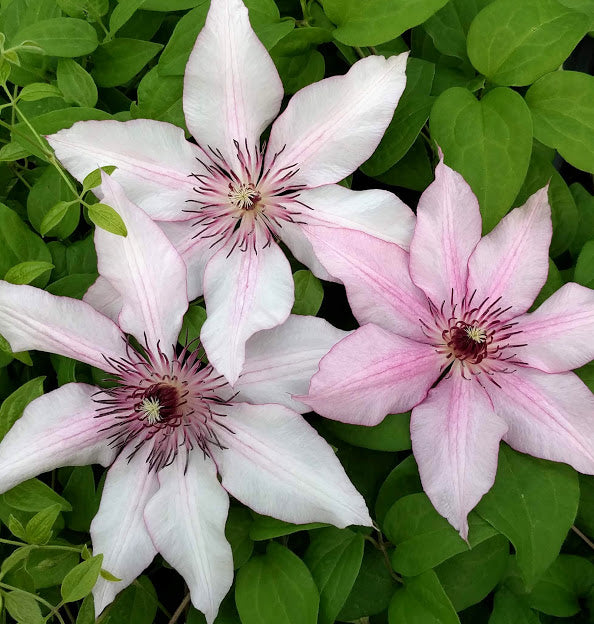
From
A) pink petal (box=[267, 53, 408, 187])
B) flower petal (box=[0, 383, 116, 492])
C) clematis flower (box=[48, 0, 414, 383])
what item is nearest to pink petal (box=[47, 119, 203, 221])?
clematis flower (box=[48, 0, 414, 383])

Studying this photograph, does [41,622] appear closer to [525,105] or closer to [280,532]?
[280,532]

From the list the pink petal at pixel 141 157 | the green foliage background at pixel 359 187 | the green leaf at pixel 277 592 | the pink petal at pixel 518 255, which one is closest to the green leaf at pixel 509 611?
the green foliage background at pixel 359 187

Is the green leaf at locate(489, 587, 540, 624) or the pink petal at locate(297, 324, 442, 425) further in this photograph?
the green leaf at locate(489, 587, 540, 624)

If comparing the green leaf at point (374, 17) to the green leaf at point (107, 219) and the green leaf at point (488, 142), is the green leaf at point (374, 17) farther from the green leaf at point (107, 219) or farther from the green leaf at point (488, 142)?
the green leaf at point (107, 219)

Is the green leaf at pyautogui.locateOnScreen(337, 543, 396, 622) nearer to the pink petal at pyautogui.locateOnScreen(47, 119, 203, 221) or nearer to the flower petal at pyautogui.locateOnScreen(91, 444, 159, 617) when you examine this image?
the flower petal at pyautogui.locateOnScreen(91, 444, 159, 617)

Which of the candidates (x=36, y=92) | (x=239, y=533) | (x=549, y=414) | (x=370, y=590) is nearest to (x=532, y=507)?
(x=549, y=414)

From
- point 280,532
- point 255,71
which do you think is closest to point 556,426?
point 280,532

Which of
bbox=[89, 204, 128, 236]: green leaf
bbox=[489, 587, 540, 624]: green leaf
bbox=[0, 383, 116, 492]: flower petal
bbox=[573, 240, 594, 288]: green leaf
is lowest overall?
bbox=[489, 587, 540, 624]: green leaf
